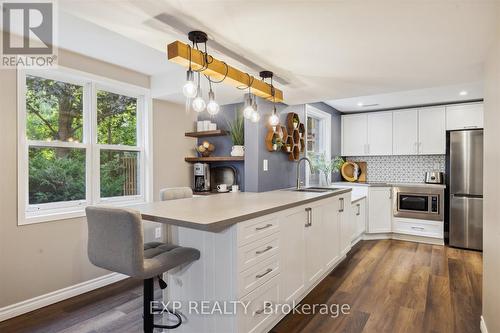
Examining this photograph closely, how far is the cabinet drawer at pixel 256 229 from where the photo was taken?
5.32 ft

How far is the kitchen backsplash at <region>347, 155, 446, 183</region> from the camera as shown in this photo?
4.71 meters

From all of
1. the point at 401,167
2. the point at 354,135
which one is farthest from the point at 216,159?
the point at 401,167

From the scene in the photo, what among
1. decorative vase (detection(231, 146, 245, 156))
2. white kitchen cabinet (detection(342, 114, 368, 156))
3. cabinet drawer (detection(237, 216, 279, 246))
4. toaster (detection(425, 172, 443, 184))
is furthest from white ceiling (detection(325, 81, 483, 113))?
cabinet drawer (detection(237, 216, 279, 246))

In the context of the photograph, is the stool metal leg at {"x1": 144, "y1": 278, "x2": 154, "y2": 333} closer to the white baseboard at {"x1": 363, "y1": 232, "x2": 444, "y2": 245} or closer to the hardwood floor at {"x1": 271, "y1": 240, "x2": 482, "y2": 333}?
the hardwood floor at {"x1": 271, "y1": 240, "x2": 482, "y2": 333}

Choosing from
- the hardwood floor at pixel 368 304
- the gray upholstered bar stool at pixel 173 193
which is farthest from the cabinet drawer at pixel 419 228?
the gray upholstered bar stool at pixel 173 193

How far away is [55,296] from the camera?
2.45m

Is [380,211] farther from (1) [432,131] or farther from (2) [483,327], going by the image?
(2) [483,327]

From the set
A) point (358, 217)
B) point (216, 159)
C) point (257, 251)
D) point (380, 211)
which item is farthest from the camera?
point (380, 211)

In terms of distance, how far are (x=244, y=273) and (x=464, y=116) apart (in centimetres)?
451

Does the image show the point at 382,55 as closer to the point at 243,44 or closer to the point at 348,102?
the point at 243,44

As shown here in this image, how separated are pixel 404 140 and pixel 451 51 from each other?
3181 millimetres

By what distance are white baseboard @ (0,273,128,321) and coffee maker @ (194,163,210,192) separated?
137 cm

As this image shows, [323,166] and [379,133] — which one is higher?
[379,133]

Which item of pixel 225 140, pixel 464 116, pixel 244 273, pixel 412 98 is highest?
pixel 412 98
